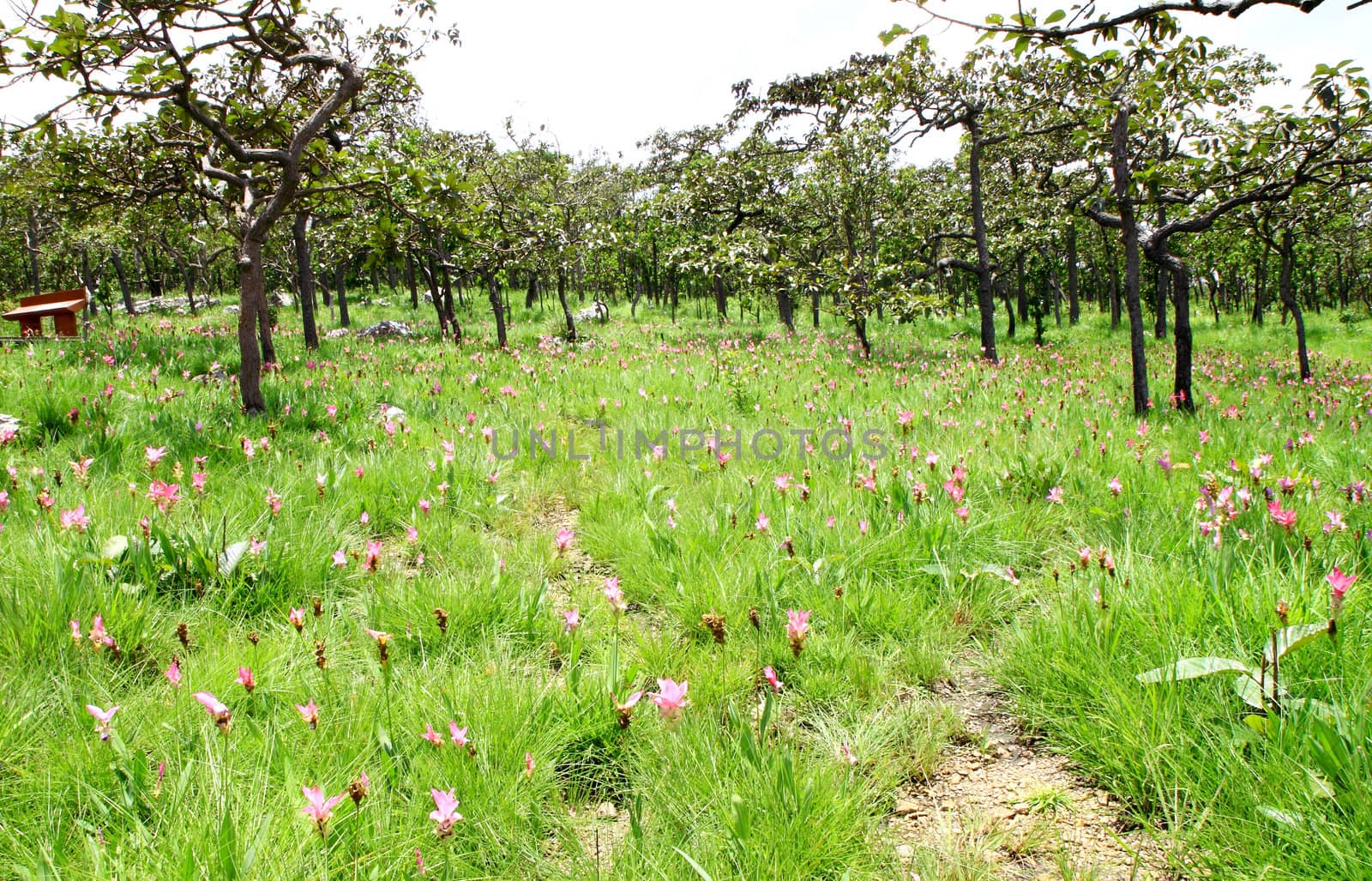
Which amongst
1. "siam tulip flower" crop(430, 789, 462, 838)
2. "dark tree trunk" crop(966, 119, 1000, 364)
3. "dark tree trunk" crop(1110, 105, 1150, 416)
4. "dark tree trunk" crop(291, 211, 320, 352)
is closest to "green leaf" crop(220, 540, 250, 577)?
"siam tulip flower" crop(430, 789, 462, 838)

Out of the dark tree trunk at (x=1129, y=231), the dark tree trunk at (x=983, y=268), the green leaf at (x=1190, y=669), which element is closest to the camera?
the green leaf at (x=1190, y=669)

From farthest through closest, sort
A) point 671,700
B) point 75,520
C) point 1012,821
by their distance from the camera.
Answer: point 75,520, point 1012,821, point 671,700

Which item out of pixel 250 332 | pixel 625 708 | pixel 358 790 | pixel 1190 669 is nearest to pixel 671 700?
pixel 625 708

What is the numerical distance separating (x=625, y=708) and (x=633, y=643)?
0.79m

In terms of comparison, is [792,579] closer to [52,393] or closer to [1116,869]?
[1116,869]

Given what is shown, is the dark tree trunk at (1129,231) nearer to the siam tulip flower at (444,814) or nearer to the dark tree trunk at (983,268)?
the dark tree trunk at (983,268)

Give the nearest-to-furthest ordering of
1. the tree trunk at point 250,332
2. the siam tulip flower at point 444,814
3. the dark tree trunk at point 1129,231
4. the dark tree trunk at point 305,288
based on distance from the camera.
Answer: the siam tulip flower at point 444,814 < the tree trunk at point 250,332 < the dark tree trunk at point 1129,231 < the dark tree trunk at point 305,288

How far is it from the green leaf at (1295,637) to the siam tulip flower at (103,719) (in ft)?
9.88

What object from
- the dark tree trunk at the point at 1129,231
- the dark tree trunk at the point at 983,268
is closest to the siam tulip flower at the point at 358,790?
the dark tree trunk at the point at 1129,231

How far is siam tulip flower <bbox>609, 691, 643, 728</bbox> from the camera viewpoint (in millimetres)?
1906

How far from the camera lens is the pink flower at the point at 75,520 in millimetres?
2682

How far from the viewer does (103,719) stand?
1589mm

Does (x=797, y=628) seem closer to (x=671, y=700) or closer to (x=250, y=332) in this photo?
(x=671, y=700)

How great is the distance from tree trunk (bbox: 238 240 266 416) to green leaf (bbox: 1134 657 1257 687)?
6461 mm
